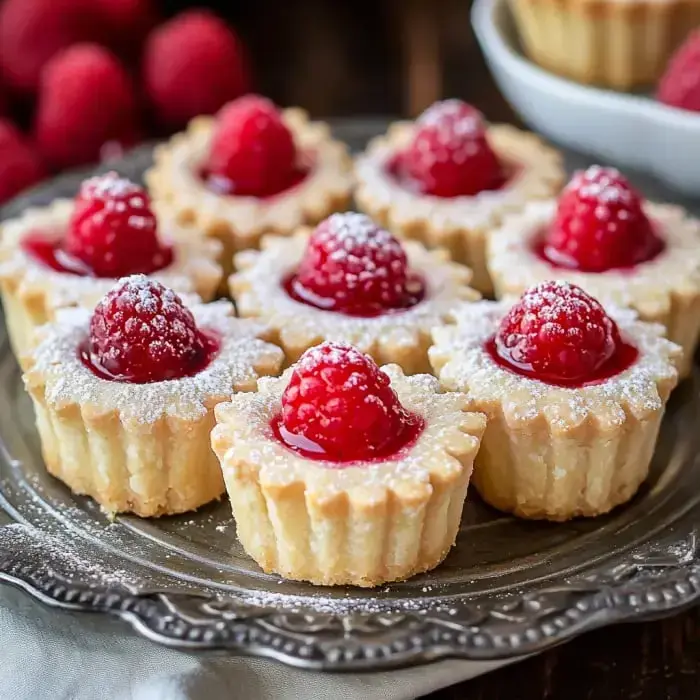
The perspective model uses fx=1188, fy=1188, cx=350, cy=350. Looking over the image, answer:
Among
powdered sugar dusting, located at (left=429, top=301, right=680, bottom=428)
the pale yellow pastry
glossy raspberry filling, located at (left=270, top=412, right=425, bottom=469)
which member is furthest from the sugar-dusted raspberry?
the pale yellow pastry

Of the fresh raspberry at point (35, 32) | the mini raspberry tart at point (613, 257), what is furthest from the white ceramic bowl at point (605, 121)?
the fresh raspberry at point (35, 32)

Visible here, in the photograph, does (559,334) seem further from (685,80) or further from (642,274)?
(685,80)

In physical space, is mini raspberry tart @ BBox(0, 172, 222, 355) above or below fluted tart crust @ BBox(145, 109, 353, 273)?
above

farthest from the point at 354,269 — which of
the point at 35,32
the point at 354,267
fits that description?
the point at 35,32

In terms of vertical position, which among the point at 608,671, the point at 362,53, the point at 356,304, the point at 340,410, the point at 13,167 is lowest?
the point at 362,53

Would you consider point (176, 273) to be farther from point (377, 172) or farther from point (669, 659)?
point (669, 659)

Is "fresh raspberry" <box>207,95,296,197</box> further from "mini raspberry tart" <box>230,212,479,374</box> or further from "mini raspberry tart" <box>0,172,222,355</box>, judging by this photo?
"mini raspberry tart" <box>230,212,479,374</box>

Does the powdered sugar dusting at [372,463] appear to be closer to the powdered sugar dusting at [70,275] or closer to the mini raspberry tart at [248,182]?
the powdered sugar dusting at [70,275]
